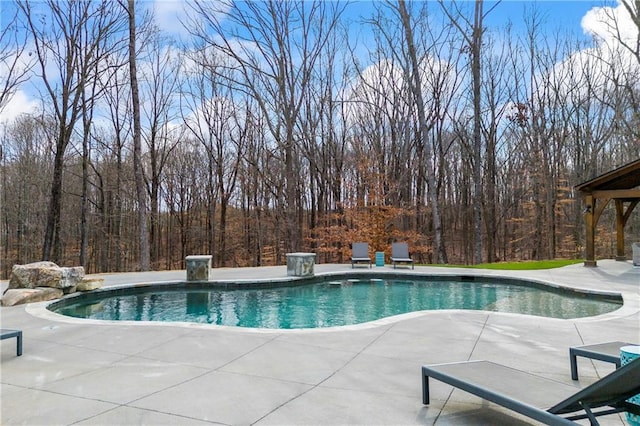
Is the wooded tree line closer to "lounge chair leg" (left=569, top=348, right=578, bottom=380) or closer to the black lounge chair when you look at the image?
"lounge chair leg" (left=569, top=348, right=578, bottom=380)

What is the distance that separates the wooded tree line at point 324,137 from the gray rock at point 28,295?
9.50 metres

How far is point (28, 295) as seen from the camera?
6840 mm

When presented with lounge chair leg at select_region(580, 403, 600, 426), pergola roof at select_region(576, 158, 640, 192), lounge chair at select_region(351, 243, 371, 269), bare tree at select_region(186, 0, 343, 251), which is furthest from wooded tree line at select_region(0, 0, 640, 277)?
lounge chair leg at select_region(580, 403, 600, 426)

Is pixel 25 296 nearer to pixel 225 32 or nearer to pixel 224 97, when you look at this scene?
pixel 225 32

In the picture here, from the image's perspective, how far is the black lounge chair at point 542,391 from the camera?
1.86 meters

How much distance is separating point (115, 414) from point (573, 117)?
931 inches

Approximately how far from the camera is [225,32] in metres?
16.5

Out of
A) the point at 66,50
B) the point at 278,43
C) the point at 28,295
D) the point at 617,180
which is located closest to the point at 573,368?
the point at 28,295

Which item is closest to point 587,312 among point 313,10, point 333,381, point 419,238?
point 333,381

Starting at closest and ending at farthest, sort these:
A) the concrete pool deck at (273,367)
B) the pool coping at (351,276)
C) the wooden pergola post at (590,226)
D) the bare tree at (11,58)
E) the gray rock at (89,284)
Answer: the concrete pool deck at (273,367) → the pool coping at (351,276) → the gray rock at (89,284) → the wooden pergola post at (590,226) → the bare tree at (11,58)

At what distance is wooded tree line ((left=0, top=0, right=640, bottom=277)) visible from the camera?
16719mm

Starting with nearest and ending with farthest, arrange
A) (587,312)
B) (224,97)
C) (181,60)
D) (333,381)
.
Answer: (333,381) < (587,312) < (181,60) < (224,97)

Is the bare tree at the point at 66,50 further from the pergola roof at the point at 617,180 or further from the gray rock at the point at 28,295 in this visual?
the pergola roof at the point at 617,180

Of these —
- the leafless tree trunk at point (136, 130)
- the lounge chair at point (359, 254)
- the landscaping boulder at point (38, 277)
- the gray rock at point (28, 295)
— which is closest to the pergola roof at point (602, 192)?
the lounge chair at point (359, 254)
